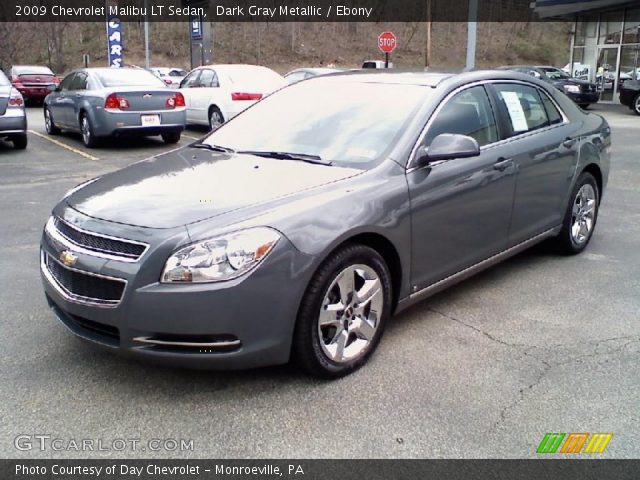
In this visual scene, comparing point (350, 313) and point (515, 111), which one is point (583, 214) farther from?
point (350, 313)

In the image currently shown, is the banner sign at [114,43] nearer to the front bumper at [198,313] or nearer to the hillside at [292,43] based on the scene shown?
the hillside at [292,43]

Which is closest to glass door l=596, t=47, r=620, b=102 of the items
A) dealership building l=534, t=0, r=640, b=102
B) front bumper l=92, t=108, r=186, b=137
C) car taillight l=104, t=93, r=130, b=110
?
dealership building l=534, t=0, r=640, b=102

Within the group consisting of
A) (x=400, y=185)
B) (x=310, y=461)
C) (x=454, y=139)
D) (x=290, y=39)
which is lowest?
(x=310, y=461)

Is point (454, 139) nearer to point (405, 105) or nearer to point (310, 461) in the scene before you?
point (405, 105)

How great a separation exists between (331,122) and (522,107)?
1564mm

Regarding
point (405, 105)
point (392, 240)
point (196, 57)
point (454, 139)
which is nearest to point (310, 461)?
point (392, 240)

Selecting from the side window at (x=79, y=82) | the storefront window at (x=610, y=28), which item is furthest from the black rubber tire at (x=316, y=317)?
the storefront window at (x=610, y=28)

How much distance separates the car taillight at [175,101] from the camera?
11.5 meters

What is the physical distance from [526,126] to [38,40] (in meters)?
48.7

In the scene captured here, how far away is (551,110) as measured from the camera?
502cm

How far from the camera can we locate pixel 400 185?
350cm

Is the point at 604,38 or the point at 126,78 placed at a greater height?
the point at 604,38

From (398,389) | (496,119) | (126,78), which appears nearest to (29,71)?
(126,78)

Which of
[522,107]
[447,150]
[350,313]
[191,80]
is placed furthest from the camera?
[191,80]
